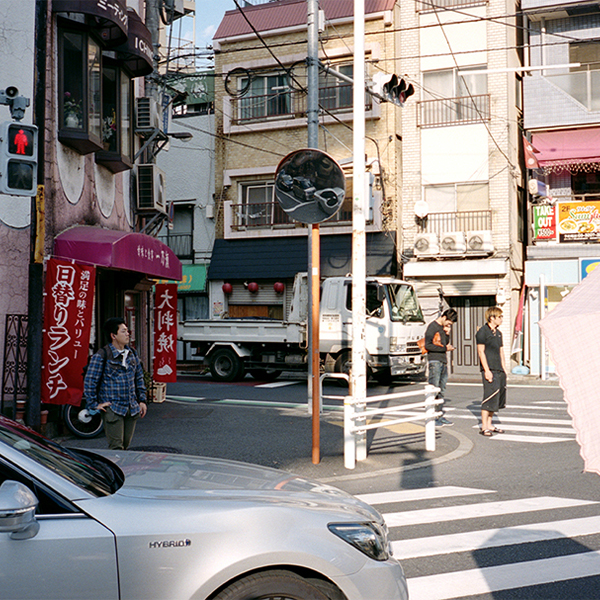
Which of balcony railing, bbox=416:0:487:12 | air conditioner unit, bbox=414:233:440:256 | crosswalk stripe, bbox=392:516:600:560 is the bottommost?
crosswalk stripe, bbox=392:516:600:560

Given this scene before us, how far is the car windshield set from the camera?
134 inches

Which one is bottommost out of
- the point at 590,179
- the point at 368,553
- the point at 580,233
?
the point at 368,553

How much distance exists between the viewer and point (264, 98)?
26.9 metres

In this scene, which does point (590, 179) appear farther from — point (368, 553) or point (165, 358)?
point (368, 553)

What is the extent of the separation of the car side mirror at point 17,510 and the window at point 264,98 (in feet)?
80.9

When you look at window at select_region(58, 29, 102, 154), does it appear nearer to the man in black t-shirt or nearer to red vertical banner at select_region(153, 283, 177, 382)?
red vertical banner at select_region(153, 283, 177, 382)

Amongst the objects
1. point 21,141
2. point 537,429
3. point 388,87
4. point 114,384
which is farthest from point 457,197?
point 114,384

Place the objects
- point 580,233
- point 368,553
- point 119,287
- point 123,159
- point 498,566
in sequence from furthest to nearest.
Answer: point 580,233 < point 119,287 < point 123,159 < point 498,566 < point 368,553

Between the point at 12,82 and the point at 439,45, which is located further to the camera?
the point at 439,45

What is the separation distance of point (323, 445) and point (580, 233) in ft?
51.2

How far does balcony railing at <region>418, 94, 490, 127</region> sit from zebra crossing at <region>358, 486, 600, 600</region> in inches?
731

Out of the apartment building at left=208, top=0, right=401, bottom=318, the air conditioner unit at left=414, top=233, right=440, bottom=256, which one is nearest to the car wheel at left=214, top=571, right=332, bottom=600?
the air conditioner unit at left=414, top=233, right=440, bottom=256

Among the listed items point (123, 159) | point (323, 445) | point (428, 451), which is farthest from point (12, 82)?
point (428, 451)

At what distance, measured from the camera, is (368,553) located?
3.53 m
